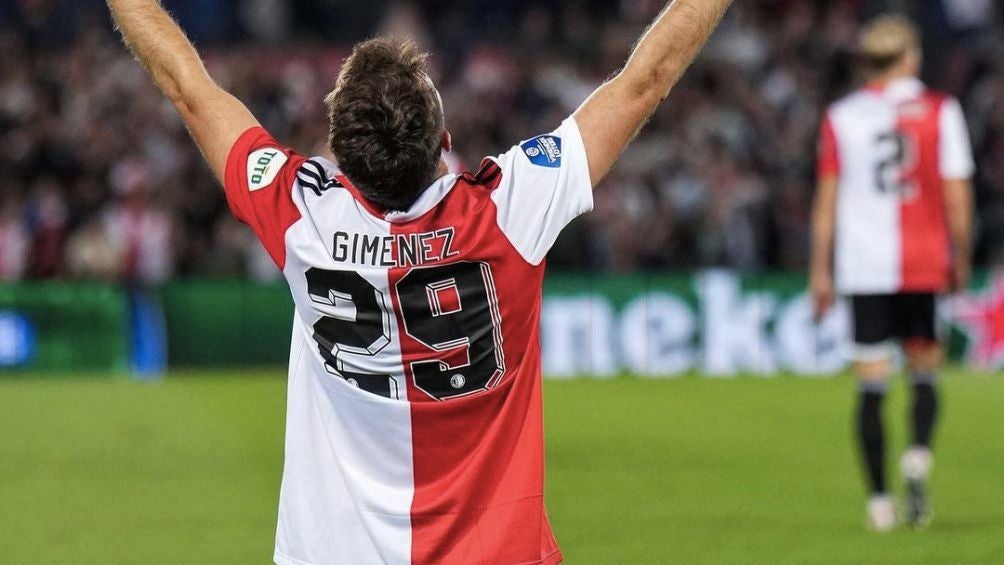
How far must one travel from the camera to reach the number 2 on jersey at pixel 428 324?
A: 10.7ft

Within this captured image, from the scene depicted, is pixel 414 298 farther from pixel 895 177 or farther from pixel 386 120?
pixel 895 177

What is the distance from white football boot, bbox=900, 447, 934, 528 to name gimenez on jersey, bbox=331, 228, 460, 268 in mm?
5203

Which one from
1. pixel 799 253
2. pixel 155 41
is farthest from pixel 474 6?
pixel 155 41

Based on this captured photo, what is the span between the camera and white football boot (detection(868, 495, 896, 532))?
8.02 m

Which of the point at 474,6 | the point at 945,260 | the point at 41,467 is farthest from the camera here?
the point at 474,6

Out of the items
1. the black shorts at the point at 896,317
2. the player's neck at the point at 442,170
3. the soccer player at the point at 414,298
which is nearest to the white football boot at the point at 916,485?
the black shorts at the point at 896,317

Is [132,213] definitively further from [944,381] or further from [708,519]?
[708,519]

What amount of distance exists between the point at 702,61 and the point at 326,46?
453 cm

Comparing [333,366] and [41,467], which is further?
[41,467]

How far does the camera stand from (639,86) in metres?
3.32

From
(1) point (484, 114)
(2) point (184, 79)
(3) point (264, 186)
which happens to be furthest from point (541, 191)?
(1) point (484, 114)

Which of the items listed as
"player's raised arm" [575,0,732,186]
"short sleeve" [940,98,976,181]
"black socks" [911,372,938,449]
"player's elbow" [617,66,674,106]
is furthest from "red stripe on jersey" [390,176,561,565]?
"short sleeve" [940,98,976,181]

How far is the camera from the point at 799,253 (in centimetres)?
1853

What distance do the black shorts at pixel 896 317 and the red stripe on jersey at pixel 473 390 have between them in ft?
16.8
